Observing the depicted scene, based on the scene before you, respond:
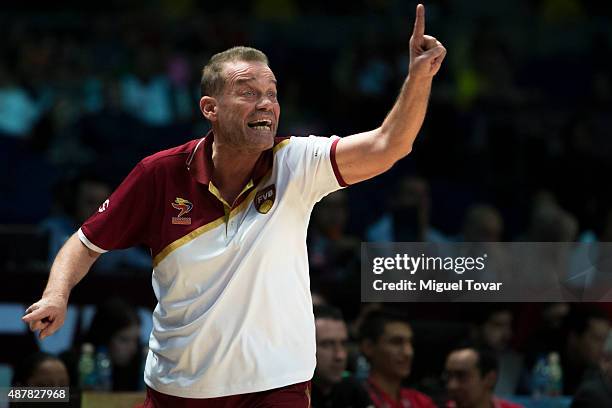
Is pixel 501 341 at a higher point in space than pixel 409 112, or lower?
lower

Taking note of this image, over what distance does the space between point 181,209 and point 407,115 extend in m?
1.02

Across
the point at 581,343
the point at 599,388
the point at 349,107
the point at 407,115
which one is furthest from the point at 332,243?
the point at 407,115

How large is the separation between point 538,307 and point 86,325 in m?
2.72

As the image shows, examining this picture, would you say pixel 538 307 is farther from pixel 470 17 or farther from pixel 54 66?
pixel 470 17

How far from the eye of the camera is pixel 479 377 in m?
6.43

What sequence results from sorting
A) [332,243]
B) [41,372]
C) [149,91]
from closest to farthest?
[41,372], [332,243], [149,91]

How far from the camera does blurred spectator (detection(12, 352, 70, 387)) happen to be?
6.04 m

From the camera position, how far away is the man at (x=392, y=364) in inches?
254

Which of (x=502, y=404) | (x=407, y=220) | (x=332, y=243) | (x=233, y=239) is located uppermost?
(x=233, y=239)

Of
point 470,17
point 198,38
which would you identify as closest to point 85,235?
point 198,38

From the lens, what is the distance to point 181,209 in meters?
4.71

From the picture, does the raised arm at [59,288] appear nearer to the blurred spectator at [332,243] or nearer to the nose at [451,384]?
the nose at [451,384]

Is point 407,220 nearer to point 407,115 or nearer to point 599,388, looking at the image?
point 599,388

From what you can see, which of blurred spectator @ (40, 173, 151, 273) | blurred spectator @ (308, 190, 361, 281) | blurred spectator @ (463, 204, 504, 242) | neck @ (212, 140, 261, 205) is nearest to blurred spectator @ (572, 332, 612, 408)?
blurred spectator @ (308, 190, 361, 281)
